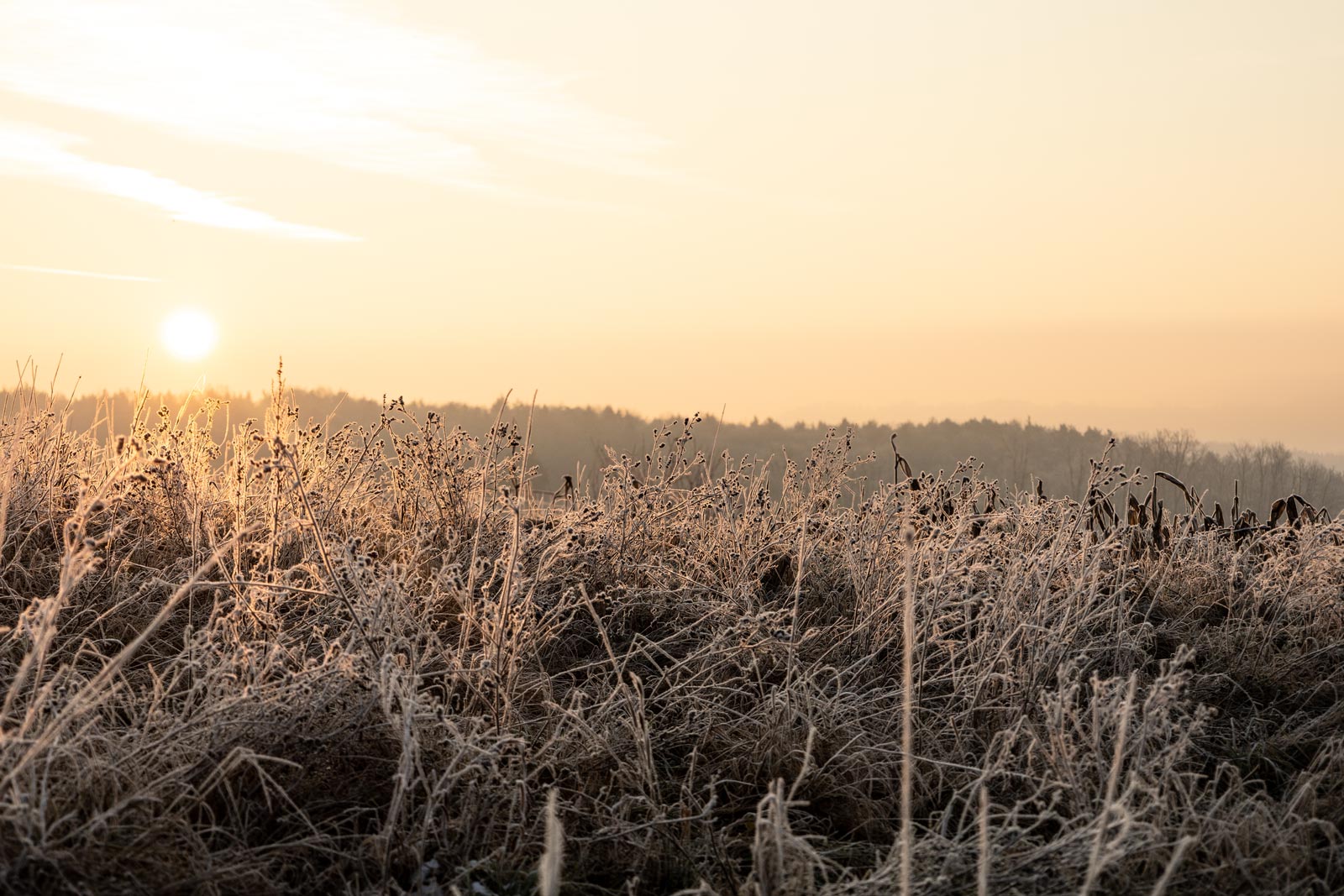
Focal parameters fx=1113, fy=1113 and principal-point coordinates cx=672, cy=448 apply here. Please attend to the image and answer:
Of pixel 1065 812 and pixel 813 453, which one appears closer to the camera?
pixel 1065 812

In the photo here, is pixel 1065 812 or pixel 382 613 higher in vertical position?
pixel 382 613

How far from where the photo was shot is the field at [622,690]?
85.9 inches

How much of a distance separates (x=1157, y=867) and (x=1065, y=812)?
307 mm

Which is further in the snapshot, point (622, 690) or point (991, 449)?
point (991, 449)

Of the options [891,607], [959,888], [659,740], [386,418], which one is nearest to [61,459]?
[386,418]

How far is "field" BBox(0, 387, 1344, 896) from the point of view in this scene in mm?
2182

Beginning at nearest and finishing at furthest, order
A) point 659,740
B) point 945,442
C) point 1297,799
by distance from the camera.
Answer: point 1297,799 → point 659,740 → point 945,442

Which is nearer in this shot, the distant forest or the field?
the field

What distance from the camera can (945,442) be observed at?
23016 millimetres

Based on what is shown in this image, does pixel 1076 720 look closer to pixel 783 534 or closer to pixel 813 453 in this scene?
pixel 783 534

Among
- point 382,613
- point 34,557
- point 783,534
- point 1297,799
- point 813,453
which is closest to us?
point 1297,799

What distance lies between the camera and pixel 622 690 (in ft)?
10.00

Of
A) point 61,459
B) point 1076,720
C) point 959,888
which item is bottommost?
point 959,888

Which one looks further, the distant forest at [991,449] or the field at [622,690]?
the distant forest at [991,449]
